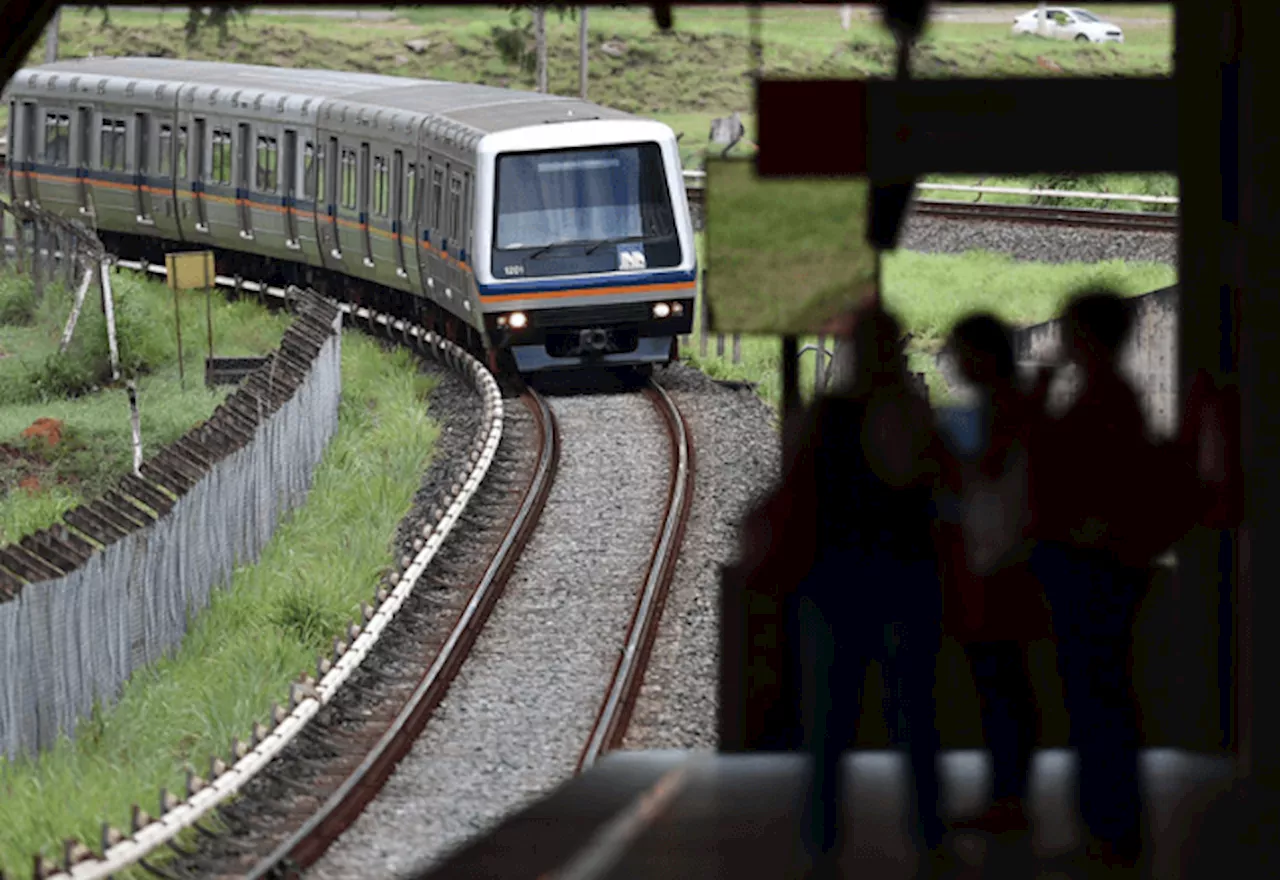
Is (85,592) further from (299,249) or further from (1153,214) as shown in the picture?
(1153,214)

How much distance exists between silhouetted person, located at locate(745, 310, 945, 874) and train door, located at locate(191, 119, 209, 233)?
24241 millimetres

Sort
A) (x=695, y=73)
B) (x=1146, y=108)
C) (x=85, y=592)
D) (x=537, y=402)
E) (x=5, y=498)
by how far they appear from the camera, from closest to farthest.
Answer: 1. (x=1146, y=108)
2. (x=85, y=592)
3. (x=5, y=498)
4. (x=537, y=402)
5. (x=695, y=73)

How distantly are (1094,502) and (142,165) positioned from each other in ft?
86.0

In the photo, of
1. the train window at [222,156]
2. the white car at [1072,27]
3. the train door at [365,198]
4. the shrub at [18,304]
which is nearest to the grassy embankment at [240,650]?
the train door at [365,198]

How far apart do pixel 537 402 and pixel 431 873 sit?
12.7m

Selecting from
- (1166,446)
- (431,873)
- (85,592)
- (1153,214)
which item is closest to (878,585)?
(1166,446)

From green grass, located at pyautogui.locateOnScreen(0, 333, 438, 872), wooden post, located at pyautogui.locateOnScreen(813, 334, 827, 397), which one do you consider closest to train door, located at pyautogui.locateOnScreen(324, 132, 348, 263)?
wooden post, located at pyautogui.locateOnScreen(813, 334, 827, 397)

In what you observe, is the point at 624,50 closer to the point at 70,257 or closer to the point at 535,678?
the point at 70,257

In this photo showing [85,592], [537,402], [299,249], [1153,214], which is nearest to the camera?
[85,592]

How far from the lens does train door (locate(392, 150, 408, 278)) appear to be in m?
23.8

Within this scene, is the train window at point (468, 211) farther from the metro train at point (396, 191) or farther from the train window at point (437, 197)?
the train window at point (437, 197)

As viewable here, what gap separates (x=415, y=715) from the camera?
11.2m

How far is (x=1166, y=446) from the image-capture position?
541 centimetres

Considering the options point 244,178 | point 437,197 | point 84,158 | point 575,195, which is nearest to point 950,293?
point 437,197
